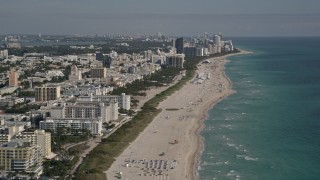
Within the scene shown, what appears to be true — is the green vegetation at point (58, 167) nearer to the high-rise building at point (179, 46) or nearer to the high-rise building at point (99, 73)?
the high-rise building at point (99, 73)

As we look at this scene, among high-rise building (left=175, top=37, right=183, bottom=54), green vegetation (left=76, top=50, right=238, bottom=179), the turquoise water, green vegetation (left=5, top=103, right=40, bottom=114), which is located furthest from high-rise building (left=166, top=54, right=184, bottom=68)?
green vegetation (left=5, top=103, right=40, bottom=114)

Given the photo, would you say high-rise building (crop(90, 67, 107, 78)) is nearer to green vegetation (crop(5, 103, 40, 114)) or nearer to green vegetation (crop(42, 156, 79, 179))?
green vegetation (crop(5, 103, 40, 114))

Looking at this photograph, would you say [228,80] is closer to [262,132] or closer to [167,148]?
[262,132]

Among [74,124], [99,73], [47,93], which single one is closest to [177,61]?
[99,73]

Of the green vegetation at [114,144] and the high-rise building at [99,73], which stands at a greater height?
the high-rise building at [99,73]

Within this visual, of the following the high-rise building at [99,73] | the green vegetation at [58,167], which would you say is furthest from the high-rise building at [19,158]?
the high-rise building at [99,73]

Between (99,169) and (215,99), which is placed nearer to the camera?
(99,169)

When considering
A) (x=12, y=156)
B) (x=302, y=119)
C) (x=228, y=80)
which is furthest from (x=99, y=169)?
(x=228, y=80)
